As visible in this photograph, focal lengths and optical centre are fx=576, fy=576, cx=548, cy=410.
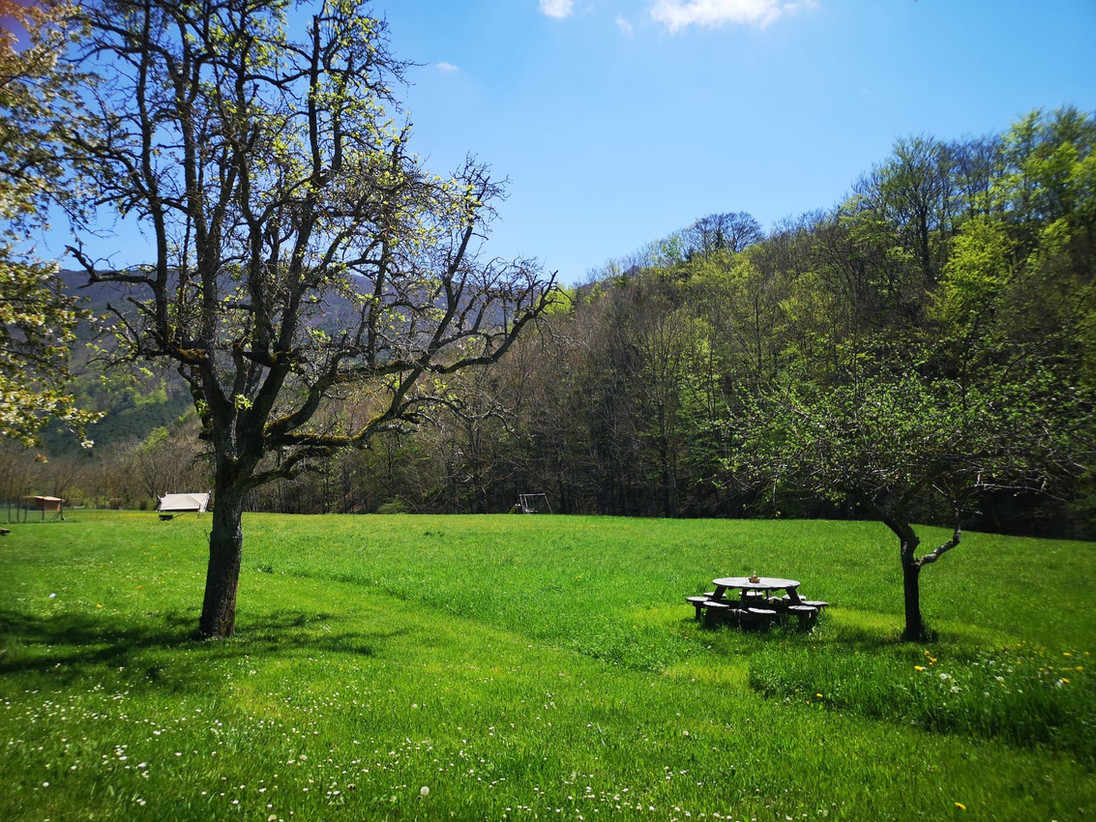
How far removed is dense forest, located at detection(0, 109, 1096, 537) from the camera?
38.3ft

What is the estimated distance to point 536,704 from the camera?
303 inches

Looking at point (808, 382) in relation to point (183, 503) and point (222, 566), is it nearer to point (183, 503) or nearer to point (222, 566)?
point (222, 566)

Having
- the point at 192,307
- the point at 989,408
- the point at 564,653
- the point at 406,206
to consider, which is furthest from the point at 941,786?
the point at 192,307

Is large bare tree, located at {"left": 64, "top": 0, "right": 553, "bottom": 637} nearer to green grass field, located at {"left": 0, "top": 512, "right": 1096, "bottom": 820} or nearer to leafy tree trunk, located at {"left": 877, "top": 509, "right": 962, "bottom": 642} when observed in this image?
green grass field, located at {"left": 0, "top": 512, "right": 1096, "bottom": 820}

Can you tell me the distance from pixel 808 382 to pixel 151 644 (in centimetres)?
2835

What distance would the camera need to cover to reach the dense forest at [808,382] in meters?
11.7

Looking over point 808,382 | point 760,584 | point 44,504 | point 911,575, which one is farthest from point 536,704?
point 44,504

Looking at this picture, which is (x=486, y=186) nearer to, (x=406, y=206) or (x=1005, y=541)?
(x=406, y=206)

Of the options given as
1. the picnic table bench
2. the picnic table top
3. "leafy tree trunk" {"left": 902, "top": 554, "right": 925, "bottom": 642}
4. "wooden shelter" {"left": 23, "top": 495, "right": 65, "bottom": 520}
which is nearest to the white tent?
"wooden shelter" {"left": 23, "top": 495, "right": 65, "bottom": 520}

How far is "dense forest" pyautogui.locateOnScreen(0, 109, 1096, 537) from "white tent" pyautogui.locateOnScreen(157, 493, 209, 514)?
43.5ft

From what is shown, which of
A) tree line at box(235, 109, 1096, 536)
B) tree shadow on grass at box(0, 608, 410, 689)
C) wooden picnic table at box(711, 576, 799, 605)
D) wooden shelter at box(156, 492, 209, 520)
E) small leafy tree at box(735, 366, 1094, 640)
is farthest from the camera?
wooden shelter at box(156, 492, 209, 520)

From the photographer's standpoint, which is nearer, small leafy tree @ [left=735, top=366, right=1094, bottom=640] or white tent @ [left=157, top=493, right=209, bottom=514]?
small leafy tree @ [left=735, top=366, right=1094, bottom=640]

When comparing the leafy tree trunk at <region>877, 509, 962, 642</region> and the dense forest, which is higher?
the dense forest

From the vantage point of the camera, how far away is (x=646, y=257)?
231 ft
